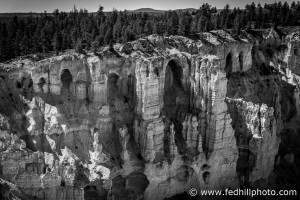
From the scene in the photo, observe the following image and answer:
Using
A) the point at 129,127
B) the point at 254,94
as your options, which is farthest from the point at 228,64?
the point at 129,127

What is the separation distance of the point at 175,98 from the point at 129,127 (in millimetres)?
8283

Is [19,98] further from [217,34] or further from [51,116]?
[217,34]

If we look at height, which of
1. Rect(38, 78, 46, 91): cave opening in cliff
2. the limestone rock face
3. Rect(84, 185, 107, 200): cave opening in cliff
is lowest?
Rect(84, 185, 107, 200): cave opening in cliff

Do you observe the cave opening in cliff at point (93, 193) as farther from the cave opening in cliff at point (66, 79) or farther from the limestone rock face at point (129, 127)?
the cave opening in cliff at point (66, 79)

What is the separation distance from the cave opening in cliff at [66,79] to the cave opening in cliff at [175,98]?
13282 mm

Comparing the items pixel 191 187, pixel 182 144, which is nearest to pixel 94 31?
pixel 182 144

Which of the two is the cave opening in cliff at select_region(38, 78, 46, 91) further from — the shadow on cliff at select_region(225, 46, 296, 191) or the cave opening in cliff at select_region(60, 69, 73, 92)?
the shadow on cliff at select_region(225, 46, 296, 191)

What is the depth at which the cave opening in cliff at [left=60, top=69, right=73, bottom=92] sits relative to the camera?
54.2 m

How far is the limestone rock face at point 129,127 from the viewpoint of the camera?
48.5m

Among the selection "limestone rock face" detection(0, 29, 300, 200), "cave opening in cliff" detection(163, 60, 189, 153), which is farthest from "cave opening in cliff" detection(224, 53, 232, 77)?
"cave opening in cliff" detection(163, 60, 189, 153)

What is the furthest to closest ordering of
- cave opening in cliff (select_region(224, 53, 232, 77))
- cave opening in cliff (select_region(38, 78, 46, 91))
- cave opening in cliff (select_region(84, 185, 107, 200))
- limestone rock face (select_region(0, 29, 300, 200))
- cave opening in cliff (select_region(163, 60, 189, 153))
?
cave opening in cliff (select_region(224, 53, 232, 77)), cave opening in cliff (select_region(163, 60, 189, 153)), cave opening in cliff (select_region(38, 78, 46, 91)), cave opening in cliff (select_region(84, 185, 107, 200)), limestone rock face (select_region(0, 29, 300, 200))

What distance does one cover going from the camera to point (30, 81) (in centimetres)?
5197

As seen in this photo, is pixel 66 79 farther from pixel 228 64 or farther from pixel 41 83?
pixel 228 64

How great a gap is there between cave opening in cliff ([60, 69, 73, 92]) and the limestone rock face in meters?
0.13
